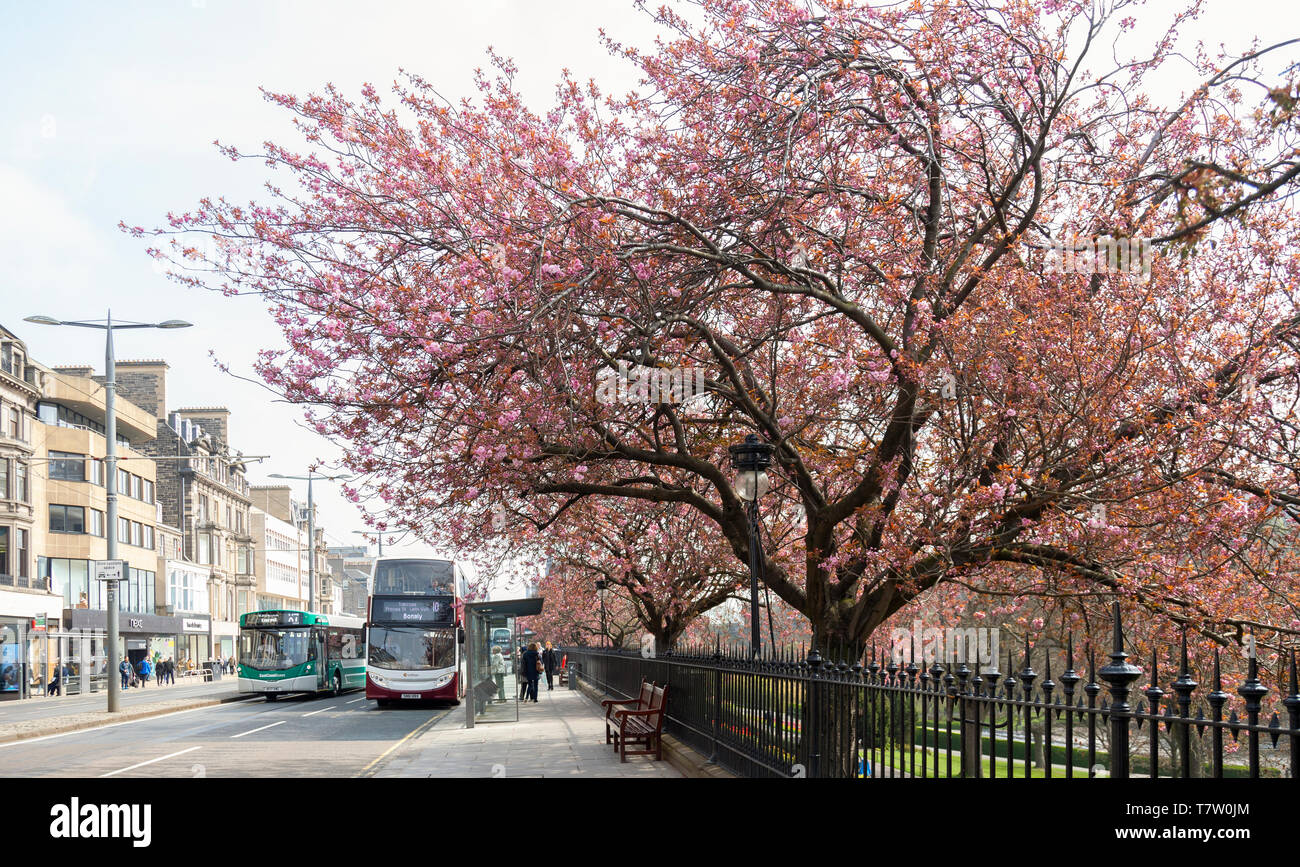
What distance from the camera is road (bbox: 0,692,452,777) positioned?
49.0ft

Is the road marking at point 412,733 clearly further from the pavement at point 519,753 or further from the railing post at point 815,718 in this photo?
the railing post at point 815,718

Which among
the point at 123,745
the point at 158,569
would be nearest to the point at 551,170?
the point at 123,745

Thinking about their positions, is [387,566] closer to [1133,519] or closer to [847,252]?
[847,252]

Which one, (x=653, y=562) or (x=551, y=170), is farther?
(x=653, y=562)

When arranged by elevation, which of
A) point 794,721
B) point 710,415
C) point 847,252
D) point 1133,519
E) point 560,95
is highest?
point 560,95

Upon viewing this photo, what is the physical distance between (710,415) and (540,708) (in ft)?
58.2

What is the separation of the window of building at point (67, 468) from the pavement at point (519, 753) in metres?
37.2

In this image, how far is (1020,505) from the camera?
11.2 m

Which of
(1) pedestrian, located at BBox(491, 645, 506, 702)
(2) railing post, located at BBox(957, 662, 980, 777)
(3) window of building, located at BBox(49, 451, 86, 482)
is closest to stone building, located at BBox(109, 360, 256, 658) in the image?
(3) window of building, located at BBox(49, 451, 86, 482)

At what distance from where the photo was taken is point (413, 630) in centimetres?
2944

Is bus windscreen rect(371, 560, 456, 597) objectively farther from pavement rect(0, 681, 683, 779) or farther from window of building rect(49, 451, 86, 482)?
window of building rect(49, 451, 86, 482)

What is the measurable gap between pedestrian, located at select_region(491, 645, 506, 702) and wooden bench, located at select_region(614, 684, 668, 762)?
40.1 ft

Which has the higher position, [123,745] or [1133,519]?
[1133,519]

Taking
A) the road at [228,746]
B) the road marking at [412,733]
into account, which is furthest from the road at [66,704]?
the road marking at [412,733]
